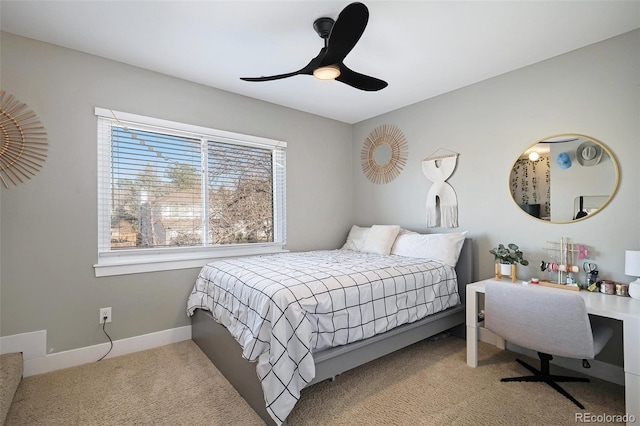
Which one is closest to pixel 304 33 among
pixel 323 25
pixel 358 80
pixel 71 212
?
pixel 323 25

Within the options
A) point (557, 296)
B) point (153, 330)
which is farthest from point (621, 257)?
point (153, 330)

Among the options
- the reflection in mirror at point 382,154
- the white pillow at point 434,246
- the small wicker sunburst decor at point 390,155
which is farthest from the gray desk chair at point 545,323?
the reflection in mirror at point 382,154

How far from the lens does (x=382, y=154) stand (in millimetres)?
3936

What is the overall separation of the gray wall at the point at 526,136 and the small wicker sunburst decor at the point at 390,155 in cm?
10

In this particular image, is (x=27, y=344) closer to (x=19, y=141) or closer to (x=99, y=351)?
(x=99, y=351)

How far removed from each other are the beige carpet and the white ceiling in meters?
2.46

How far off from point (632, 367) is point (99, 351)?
3.55 m

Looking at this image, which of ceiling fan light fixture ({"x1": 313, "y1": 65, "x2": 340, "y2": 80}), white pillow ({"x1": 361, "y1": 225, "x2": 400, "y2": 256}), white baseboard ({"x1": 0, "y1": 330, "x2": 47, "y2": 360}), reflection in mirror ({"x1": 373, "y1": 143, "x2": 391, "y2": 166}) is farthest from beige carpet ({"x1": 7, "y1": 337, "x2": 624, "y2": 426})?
reflection in mirror ({"x1": 373, "y1": 143, "x2": 391, "y2": 166})

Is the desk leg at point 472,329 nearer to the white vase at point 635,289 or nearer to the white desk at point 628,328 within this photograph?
the white desk at point 628,328

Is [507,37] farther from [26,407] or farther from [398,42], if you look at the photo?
[26,407]

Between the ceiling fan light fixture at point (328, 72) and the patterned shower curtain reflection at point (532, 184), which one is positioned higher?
the ceiling fan light fixture at point (328, 72)

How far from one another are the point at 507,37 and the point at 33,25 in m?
3.35

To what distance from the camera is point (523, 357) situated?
99.8 inches

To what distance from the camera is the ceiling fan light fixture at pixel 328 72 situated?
6.58ft
